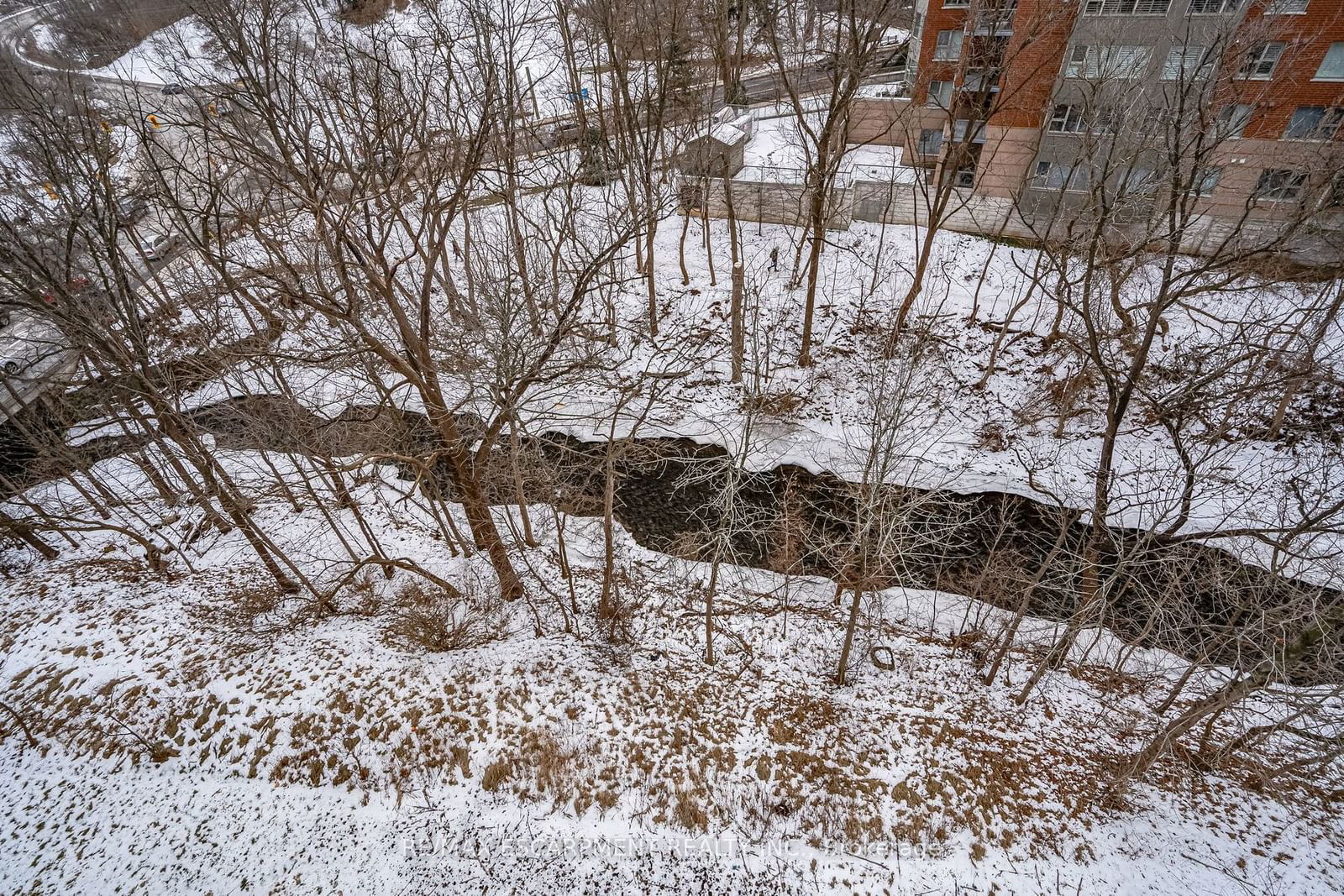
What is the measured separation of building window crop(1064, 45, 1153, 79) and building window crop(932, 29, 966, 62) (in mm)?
4023

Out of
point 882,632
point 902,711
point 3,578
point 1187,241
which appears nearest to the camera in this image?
point 902,711

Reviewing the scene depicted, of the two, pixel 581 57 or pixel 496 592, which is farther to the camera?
pixel 581 57

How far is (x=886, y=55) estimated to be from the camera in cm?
2995

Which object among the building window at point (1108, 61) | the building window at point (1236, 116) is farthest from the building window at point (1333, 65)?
the building window at point (1108, 61)

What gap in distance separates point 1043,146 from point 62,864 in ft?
103

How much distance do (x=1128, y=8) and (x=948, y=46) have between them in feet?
18.6

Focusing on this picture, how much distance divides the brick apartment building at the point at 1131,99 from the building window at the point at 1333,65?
28 millimetres

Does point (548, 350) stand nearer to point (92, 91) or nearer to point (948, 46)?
point (92, 91)

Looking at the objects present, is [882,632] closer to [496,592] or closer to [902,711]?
[902,711]

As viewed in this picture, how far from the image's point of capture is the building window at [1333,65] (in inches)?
670

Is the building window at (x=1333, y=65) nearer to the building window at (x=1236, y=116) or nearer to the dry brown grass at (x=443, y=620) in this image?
the building window at (x=1236, y=116)

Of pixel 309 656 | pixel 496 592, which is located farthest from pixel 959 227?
pixel 309 656

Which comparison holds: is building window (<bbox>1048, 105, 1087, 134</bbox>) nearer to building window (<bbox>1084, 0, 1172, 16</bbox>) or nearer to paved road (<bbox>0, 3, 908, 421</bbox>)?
building window (<bbox>1084, 0, 1172, 16</bbox>)

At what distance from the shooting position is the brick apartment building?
14.7m
